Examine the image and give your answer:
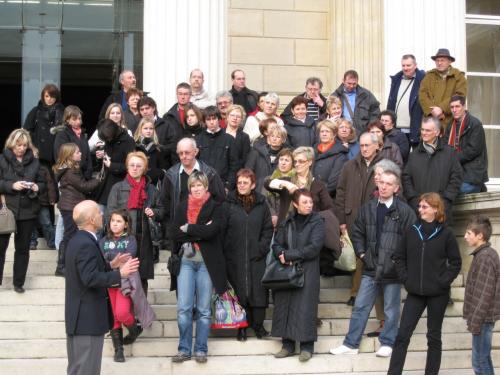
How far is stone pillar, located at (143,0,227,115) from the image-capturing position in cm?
1357

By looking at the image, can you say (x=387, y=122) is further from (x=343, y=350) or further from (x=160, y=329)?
(x=160, y=329)

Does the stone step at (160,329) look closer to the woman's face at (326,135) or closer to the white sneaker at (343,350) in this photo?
the white sneaker at (343,350)

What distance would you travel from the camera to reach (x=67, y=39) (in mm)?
17203

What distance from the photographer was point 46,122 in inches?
480

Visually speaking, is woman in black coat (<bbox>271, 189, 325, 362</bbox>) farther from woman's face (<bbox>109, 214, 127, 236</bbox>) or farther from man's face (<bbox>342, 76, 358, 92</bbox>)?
man's face (<bbox>342, 76, 358, 92</bbox>)

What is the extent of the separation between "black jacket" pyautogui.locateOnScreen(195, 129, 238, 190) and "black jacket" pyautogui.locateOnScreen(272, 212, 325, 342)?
1.49m

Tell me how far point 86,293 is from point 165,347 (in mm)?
2180

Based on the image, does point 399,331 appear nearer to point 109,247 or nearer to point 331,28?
point 109,247

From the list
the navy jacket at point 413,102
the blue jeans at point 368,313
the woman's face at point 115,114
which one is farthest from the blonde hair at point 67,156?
the navy jacket at point 413,102

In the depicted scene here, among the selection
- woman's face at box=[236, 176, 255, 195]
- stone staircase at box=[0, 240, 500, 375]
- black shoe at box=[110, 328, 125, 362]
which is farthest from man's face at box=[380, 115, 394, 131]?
black shoe at box=[110, 328, 125, 362]

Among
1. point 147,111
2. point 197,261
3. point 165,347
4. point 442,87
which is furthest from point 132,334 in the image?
point 442,87

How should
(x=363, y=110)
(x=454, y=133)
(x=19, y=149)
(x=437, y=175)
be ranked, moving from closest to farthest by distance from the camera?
(x=19, y=149)
(x=437, y=175)
(x=454, y=133)
(x=363, y=110)

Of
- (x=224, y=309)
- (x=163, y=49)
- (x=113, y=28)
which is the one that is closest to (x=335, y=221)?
(x=224, y=309)

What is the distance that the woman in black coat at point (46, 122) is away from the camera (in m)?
12.1
